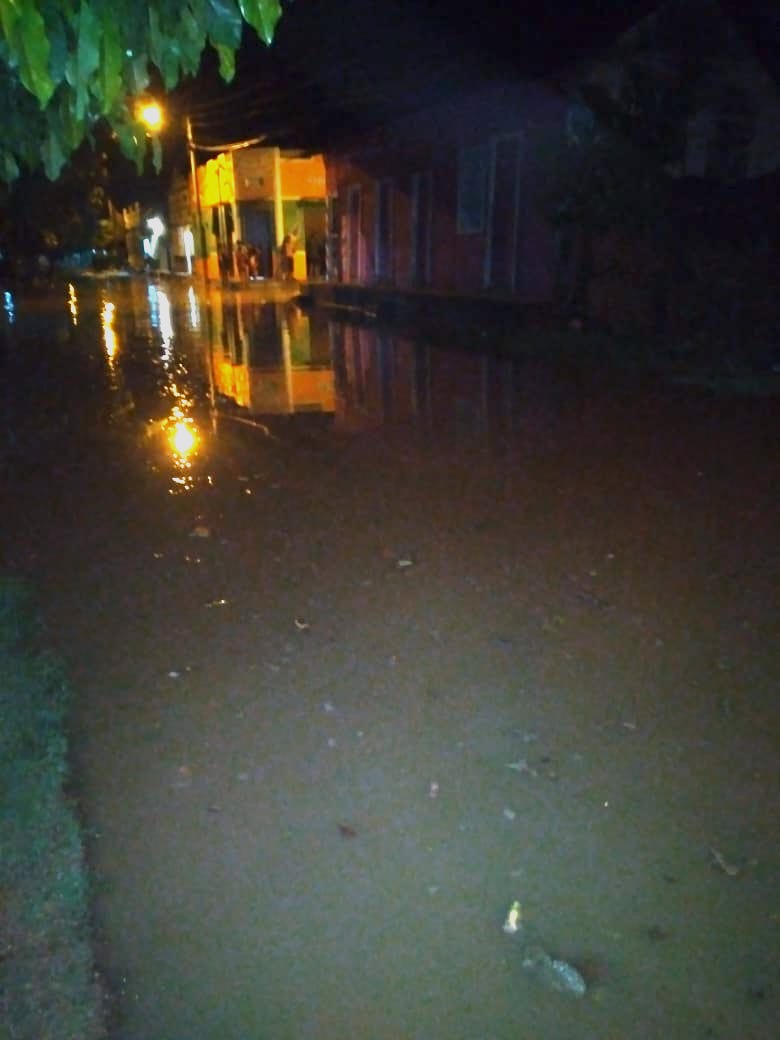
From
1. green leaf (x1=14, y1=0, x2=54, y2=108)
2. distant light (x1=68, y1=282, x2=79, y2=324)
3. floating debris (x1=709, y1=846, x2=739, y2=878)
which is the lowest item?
distant light (x1=68, y1=282, x2=79, y2=324)

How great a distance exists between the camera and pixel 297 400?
1338 cm

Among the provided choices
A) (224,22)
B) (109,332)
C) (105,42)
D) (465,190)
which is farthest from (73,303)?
(105,42)

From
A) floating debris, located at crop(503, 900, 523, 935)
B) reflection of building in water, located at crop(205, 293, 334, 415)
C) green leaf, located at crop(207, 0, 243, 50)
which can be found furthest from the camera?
reflection of building in water, located at crop(205, 293, 334, 415)

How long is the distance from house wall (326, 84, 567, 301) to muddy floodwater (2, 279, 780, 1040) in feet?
40.1

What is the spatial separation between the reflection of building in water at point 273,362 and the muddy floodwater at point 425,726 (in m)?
3.21

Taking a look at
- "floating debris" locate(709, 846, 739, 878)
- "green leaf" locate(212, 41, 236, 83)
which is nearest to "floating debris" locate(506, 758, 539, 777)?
"floating debris" locate(709, 846, 739, 878)

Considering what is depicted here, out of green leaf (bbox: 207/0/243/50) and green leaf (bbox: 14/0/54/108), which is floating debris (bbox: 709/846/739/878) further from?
green leaf (bbox: 14/0/54/108)

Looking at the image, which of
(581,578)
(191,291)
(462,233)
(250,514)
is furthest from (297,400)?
(191,291)

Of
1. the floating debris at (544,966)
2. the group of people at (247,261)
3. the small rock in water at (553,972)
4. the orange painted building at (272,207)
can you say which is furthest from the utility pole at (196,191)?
the small rock in water at (553,972)

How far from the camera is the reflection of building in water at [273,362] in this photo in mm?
13469

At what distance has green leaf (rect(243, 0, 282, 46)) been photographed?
8.43 ft

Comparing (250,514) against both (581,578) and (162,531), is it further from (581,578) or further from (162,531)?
(581,578)

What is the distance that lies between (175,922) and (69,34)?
9.23 feet

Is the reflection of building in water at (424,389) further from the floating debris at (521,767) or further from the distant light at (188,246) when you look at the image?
the distant light at (188,246)
